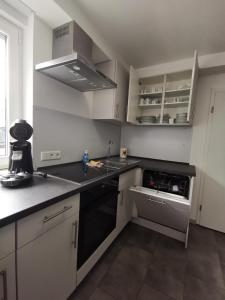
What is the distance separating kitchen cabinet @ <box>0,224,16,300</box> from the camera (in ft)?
1.96

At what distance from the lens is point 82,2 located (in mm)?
1239

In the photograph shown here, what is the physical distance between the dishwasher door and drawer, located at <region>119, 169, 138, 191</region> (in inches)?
3.4

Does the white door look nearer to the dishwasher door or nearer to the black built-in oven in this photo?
the dishwasher door

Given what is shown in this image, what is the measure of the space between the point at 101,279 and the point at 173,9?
7.58 feet

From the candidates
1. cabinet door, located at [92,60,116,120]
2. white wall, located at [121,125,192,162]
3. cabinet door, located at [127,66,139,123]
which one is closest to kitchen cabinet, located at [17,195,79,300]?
cabinet door, located at [92,60,116,120]

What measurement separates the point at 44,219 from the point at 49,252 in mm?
213

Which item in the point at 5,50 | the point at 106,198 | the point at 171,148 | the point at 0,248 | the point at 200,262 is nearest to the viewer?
the point at 0,248

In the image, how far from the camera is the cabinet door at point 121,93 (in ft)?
6.00

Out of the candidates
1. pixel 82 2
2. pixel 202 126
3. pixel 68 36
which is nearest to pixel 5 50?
pixel 68 36

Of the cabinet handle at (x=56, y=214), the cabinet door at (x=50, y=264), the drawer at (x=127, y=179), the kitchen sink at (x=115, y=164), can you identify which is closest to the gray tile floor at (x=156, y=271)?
the cabinet door at (x=50, y=264)

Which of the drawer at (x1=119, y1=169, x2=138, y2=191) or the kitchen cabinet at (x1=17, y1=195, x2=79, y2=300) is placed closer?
the kitchen cabinet at (x1=17, y1=195, x2=79, y2=300)

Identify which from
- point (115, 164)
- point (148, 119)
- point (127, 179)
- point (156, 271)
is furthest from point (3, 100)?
point (156, 271)

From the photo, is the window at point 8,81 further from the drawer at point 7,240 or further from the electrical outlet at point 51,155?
the drawer at point 7,240

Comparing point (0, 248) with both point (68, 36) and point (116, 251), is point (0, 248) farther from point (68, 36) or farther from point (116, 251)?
point (68, 36)
